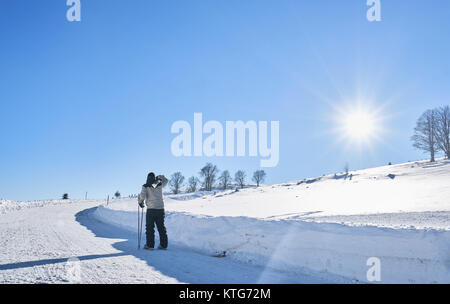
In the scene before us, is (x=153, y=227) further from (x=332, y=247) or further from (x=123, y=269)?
(x=332, y=247)

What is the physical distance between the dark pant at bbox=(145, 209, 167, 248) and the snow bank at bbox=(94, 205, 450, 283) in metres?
1.04

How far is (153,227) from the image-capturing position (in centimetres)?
718

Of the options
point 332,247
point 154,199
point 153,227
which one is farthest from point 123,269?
point 332,247

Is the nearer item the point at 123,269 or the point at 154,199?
the point at 123,269

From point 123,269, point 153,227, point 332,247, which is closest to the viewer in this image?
point 123,269

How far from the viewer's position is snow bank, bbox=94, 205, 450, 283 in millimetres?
3912

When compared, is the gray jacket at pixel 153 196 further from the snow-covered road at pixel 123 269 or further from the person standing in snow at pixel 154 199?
the snow-covered road at pixel 123 269

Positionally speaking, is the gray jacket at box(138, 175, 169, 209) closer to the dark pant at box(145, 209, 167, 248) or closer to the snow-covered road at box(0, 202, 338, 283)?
the dark pant at box(145, 209, 167, 248)

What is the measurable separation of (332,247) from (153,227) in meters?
4.64

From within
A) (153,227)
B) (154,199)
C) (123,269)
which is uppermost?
A: (154,199)

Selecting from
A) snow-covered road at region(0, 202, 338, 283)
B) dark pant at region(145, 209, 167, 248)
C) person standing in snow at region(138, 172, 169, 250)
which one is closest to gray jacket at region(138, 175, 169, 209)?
person standing in snow at region(138, 172, 169, 250)

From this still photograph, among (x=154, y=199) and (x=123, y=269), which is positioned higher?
(x=154, y=199)
